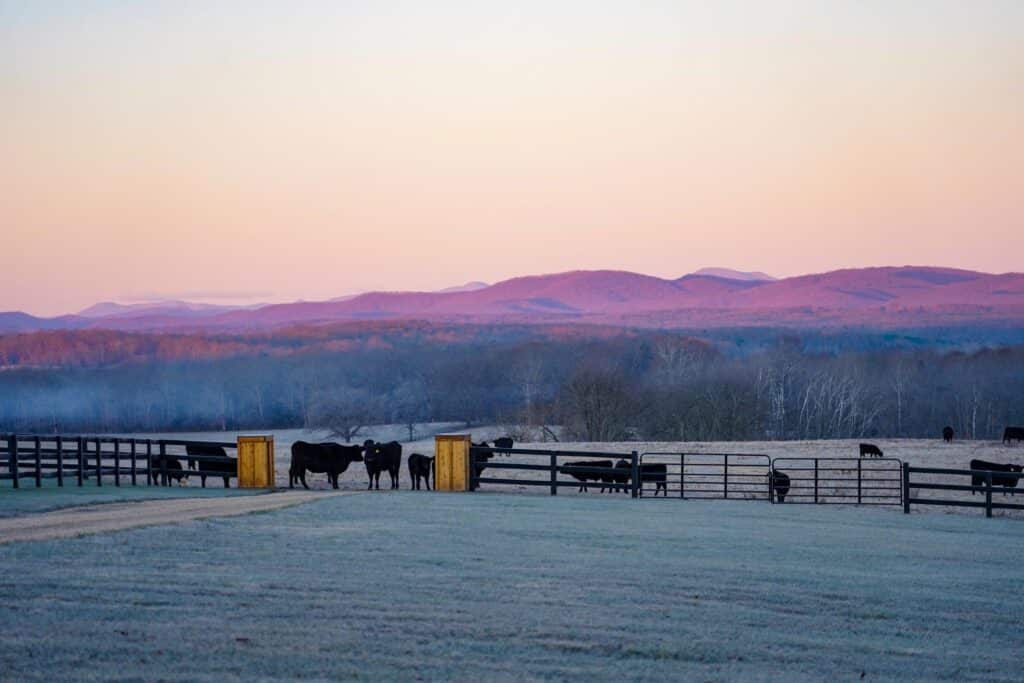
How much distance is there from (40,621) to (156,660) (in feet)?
4.45

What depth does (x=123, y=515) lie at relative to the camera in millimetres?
16828

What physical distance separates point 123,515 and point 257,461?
9.57 m

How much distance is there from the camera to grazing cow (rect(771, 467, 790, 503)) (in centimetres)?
2595

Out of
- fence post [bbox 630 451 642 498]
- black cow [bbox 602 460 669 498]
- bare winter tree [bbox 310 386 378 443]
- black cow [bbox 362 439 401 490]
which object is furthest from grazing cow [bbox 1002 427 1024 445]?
bare winter tree [bbox 310 386 378 443]

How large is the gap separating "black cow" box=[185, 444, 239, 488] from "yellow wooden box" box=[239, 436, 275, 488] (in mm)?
540

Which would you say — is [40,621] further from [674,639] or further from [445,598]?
[674,639]

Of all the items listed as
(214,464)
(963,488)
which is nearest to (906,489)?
(963,488)

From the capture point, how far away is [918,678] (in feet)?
30.1

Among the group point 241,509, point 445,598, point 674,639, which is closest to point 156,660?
point 445,598

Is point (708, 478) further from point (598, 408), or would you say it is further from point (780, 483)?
point (598, 408)

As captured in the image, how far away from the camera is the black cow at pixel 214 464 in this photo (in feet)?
89.4

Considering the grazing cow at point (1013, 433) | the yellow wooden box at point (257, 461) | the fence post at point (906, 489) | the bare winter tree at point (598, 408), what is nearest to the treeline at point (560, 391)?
the bare winter tree at point (598, 408)

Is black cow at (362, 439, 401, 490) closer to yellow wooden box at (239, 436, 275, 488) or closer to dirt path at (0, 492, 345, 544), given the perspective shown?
yellow wooden box at (239, 436, 275, 488)

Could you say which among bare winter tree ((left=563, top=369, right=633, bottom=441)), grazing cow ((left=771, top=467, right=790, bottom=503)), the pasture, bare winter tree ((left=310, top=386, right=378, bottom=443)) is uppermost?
the pasture
